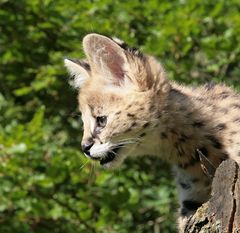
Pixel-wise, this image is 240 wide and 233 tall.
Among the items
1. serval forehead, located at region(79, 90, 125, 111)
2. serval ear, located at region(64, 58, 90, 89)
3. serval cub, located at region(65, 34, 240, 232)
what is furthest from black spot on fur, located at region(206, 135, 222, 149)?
serval ear, located at region(64, 58, 90, 89)

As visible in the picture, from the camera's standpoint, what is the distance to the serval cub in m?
5.35

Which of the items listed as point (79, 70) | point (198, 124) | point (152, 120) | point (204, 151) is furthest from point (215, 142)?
point (79, 70)

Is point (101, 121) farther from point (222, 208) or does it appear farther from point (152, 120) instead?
point (222, 208)

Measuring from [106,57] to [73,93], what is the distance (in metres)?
3.56

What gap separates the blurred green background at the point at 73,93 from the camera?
24.8 feet

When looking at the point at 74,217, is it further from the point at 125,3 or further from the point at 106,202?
the point at 125,3

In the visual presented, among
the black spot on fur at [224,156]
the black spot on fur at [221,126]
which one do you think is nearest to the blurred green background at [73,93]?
the black spot on fur at [221,126]

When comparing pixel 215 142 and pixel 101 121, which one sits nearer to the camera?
pixel 215 142

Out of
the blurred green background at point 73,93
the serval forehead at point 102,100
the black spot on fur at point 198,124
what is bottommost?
the black spot on fur at point 198,124

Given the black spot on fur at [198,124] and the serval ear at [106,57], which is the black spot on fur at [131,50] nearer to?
the serval ear at [106,57]

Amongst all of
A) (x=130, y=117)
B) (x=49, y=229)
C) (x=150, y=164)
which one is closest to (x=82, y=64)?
(x=130, y=117)

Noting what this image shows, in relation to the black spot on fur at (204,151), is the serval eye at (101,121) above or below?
above

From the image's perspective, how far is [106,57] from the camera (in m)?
5.56

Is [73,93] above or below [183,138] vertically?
above
